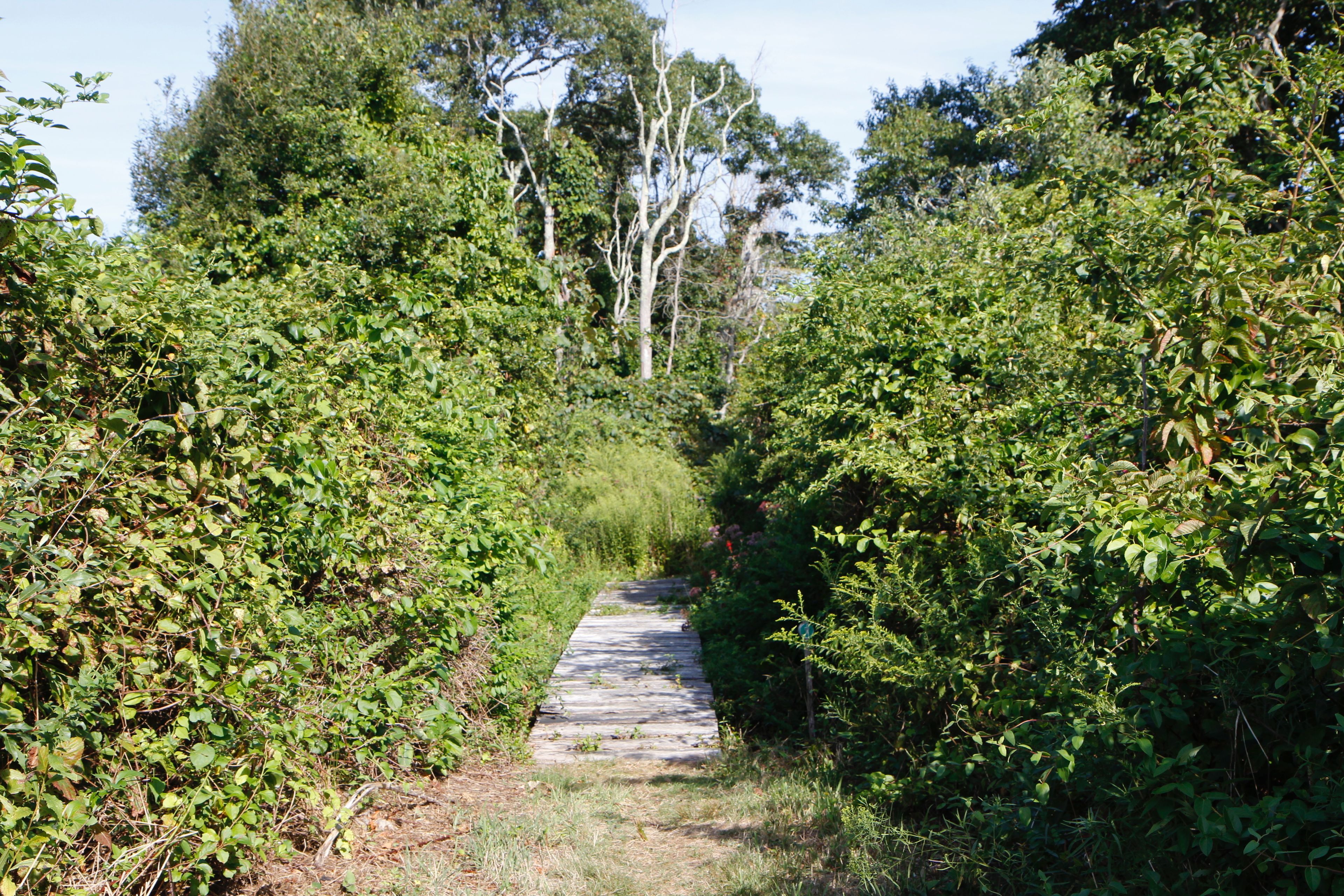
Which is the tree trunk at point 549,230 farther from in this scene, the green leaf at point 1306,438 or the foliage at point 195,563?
the green leaf at point 1306,438

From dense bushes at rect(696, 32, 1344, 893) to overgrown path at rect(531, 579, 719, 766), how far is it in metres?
0.59

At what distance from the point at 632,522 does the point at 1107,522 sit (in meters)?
10.9

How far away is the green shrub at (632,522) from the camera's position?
13.1m

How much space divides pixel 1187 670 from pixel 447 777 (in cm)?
387

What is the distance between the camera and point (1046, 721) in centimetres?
305

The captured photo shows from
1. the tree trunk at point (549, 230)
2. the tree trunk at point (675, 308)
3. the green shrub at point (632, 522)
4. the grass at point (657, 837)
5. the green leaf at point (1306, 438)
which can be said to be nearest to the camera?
the green leaf at point (1306, 438)

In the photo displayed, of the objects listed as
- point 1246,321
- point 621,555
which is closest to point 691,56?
point 621,555

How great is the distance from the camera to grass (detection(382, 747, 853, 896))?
3.78 metres

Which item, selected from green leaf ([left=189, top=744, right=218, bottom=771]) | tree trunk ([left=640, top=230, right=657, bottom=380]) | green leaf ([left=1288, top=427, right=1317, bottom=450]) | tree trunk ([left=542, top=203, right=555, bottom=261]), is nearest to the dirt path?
green leaf ([left=189, top=744, right=218, bottom=771])

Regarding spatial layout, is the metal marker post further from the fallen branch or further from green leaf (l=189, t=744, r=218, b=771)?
green leaf (l=189, t=744, r=218, b=771)

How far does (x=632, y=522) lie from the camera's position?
13336 millimetres

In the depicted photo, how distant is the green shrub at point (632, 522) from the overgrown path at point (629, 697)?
10.5 feet

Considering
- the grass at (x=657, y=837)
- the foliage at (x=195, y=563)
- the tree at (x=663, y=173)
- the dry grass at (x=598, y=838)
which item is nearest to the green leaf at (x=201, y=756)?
the foliage at (x=195, y=563)

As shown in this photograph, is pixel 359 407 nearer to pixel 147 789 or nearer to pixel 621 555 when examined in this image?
pixel 147 789
